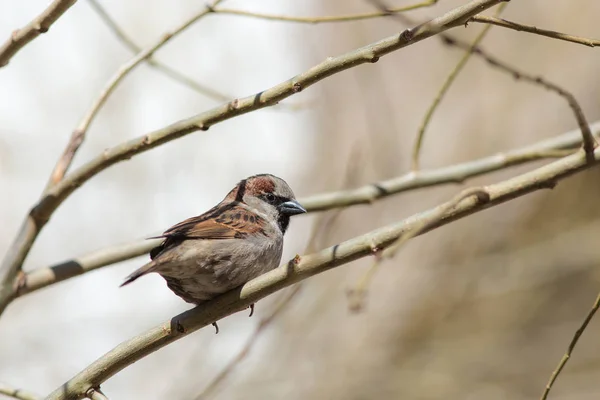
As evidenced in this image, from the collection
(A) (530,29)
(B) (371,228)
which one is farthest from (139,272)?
(B) (371,228)

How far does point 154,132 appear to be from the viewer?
2.90 metres

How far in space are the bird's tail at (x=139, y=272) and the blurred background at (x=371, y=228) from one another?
2454 millimetres

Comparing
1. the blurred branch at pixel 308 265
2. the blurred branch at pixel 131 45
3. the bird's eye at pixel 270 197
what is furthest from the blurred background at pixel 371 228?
the blurred branch at pixel 308 265

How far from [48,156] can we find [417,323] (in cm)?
461

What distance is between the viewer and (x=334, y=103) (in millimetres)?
8414

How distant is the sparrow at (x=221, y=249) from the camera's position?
337cm

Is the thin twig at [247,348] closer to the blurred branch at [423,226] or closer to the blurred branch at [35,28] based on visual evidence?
the blurred branch at [423,226]

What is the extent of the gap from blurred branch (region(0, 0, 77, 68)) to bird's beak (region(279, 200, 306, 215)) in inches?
58.9

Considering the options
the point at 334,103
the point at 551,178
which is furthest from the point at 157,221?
the point at 551,178

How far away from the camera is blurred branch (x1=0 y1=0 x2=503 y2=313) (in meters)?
2.53

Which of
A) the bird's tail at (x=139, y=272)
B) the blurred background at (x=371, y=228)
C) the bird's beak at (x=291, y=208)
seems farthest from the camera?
the blurred background at (x=371, y=228)

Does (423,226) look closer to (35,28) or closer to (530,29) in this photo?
A: (530,29)

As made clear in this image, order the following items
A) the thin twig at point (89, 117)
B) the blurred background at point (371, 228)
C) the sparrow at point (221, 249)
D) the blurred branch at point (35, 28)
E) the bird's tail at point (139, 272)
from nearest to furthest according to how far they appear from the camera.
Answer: the blurred branch at point (35, 28) < the bird's tail at point (139, 272) < the thin twig at point (89, 117) < the sparrow at point (221, 249) < the blurred background at point (371, 228)

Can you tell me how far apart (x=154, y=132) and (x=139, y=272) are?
20.5 inches
